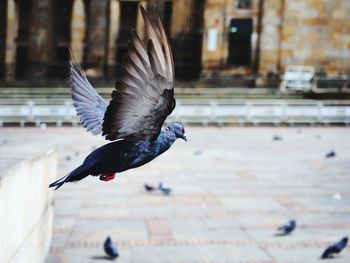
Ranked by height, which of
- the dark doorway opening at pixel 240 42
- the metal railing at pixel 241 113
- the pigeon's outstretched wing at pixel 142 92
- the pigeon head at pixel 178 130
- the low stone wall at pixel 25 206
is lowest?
the metal railing at pixel 241 113

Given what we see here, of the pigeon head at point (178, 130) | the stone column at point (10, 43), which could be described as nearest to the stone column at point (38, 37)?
the stone column at point (10, 43)

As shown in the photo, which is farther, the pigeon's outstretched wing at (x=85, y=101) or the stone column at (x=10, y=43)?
the stone column at (x=10, y=43)

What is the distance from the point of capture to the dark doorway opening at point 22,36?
3359 centimetres

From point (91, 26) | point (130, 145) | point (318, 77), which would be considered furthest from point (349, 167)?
point (91, 26)

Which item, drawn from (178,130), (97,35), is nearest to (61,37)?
(97,35)

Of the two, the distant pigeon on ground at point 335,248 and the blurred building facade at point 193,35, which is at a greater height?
the blurred building facade at point 193,35

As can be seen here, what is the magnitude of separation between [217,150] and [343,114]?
10507mm

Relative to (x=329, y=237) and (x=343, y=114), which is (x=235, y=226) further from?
(x=343, y=114)

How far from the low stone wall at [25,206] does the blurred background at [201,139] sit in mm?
19

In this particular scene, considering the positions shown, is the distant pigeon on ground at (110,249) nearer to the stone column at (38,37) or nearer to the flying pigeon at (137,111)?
the flying pigeon at (137,111)

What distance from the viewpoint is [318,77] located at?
1095 inches

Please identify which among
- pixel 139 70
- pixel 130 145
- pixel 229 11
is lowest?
pixel 130 145

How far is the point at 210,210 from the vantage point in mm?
7195

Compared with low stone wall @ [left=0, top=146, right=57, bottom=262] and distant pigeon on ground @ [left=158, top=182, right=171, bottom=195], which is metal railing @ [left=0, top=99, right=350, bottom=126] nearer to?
distant pigeon on ground @ [left=158, top=182, right=171, bottom=195]
